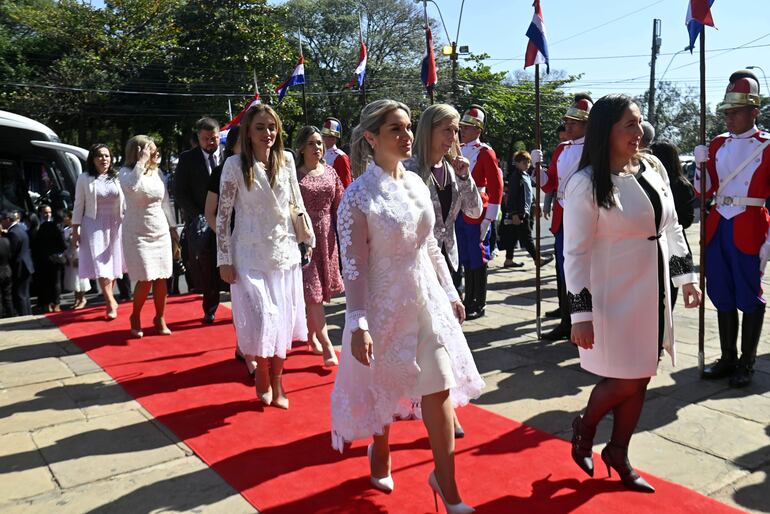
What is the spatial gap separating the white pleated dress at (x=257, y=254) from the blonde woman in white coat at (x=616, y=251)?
2102mm

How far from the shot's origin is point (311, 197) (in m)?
5.64

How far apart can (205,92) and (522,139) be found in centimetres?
2272

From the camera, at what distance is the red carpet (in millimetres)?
3289

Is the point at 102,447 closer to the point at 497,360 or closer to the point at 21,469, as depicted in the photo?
the point at 21,469

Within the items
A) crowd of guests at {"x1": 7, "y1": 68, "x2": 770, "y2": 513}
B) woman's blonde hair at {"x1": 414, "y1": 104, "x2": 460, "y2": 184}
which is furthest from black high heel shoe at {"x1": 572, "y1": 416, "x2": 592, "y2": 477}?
woman's blonde hair at {"x1": 414, "y1": 104, "x2": 460, "y2": 184}

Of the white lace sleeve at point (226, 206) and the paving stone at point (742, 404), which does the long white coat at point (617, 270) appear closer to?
the paving stone at point (742, 404)

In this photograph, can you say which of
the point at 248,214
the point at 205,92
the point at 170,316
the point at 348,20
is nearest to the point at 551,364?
the point at 248,214

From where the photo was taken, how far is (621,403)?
3348 mm

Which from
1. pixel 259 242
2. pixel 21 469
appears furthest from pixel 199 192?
pixel 21 469

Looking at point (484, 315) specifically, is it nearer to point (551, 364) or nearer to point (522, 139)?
point (551, 364)

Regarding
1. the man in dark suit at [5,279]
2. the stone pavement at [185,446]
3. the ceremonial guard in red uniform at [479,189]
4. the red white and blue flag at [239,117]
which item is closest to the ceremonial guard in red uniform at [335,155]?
the red white and blue flag at [239,117]

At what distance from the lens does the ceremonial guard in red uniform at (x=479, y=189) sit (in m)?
7.00

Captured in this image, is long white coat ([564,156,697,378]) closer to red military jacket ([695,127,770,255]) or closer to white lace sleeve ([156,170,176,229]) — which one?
red military jacket ([695,127,770,255])
